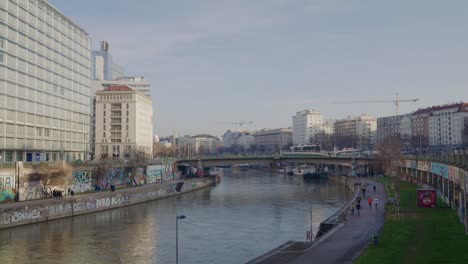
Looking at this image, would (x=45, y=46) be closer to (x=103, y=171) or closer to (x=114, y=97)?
(x=103, y=171)

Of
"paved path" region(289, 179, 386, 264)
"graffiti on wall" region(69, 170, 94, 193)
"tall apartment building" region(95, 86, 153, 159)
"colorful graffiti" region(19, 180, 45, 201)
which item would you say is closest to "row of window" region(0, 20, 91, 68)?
"graffiti on wall" region(69, 170, 94, 193)

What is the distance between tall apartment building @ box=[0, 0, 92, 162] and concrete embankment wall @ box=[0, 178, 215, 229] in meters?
20.5

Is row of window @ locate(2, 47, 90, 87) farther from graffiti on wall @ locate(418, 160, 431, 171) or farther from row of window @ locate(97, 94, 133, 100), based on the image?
graffiti on wall @ locate(418, 160, 431, 171)

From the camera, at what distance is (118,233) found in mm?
58281

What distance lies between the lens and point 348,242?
43531 mm

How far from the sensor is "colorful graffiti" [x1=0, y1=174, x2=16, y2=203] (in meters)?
67.4

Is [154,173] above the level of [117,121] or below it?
below

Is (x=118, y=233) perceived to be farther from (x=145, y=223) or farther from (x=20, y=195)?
(x=20, y=195)

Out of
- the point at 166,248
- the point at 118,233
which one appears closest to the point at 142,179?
the point at 118,233

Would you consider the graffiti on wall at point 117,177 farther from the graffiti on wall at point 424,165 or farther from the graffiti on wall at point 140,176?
the graffiti on wall at point 424,165

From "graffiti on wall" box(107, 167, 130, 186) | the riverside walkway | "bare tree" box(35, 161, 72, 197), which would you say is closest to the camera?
the riverside walkway

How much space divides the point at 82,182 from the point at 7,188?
19919mm

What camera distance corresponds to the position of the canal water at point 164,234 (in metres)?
46.3

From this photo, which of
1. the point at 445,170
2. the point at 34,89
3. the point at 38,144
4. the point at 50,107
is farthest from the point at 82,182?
the point at 445,170
